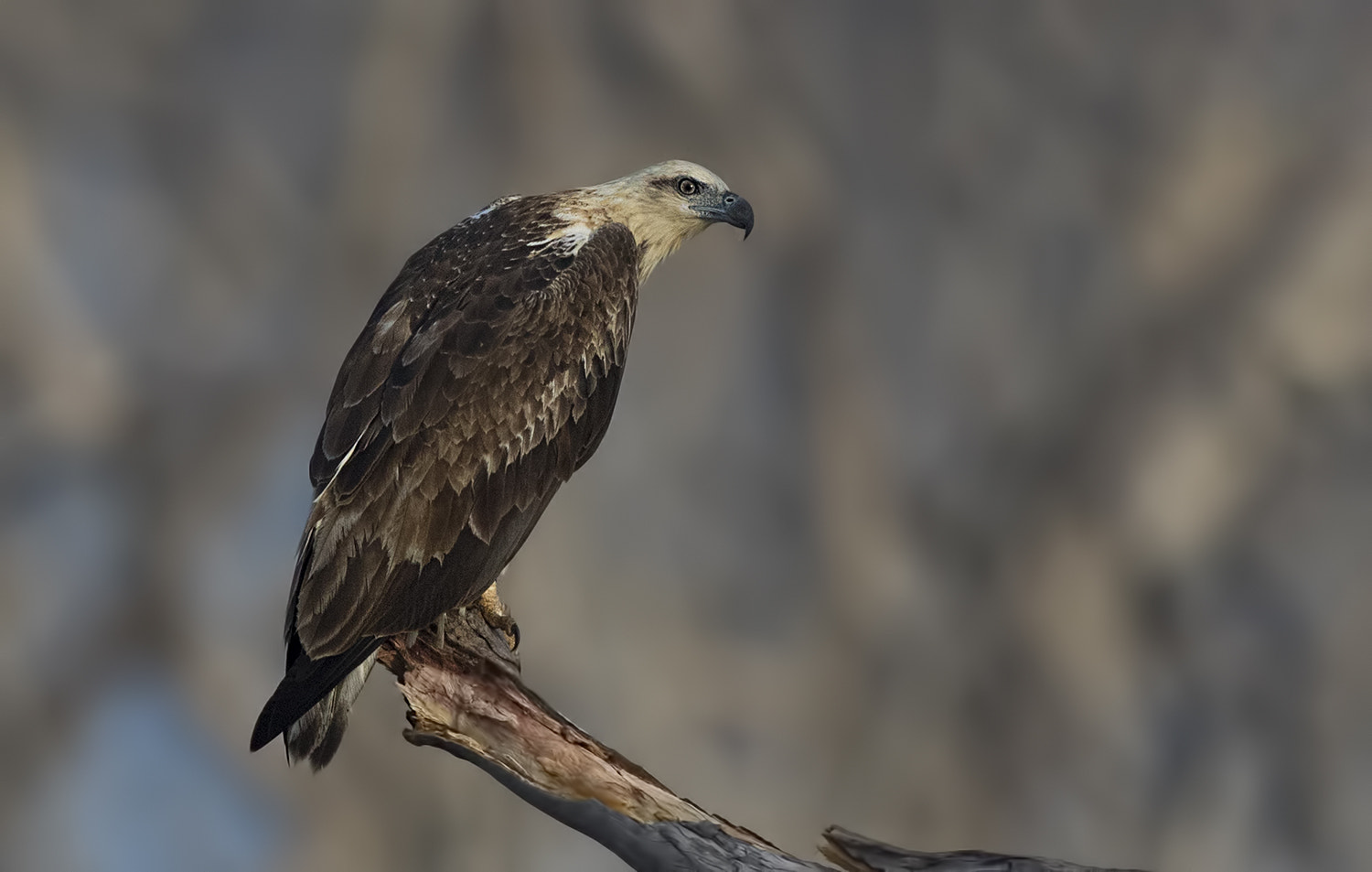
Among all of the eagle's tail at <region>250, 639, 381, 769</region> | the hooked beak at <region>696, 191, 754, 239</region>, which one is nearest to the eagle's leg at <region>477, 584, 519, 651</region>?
the eagle's tail at <region>250, 639, 381, 769</region>

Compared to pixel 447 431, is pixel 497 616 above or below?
below

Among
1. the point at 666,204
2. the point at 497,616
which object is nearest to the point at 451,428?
the point at 497,616

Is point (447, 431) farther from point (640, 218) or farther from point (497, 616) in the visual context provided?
point (640, 218)

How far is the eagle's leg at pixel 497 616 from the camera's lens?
11.4ft

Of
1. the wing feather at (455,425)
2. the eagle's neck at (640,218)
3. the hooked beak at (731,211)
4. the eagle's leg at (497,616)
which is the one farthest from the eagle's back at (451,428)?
the hooked beak at (731,211)

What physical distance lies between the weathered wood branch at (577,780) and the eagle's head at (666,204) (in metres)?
1.41

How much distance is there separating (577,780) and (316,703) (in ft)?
2.17

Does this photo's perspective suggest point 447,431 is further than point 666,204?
No

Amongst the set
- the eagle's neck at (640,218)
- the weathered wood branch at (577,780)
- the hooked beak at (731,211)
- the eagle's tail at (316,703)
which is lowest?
the eagle's tail at (316,703)

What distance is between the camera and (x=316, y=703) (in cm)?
287

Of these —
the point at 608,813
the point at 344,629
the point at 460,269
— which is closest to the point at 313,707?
the point at 344,629

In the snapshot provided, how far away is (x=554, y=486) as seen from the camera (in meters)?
3.38

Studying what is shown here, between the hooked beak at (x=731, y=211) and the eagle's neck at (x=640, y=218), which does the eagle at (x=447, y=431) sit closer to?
the eagle's neck at (x=640, y=218)

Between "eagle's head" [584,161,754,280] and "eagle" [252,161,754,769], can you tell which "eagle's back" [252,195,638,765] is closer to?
"eagle" [252,161,754,769]
